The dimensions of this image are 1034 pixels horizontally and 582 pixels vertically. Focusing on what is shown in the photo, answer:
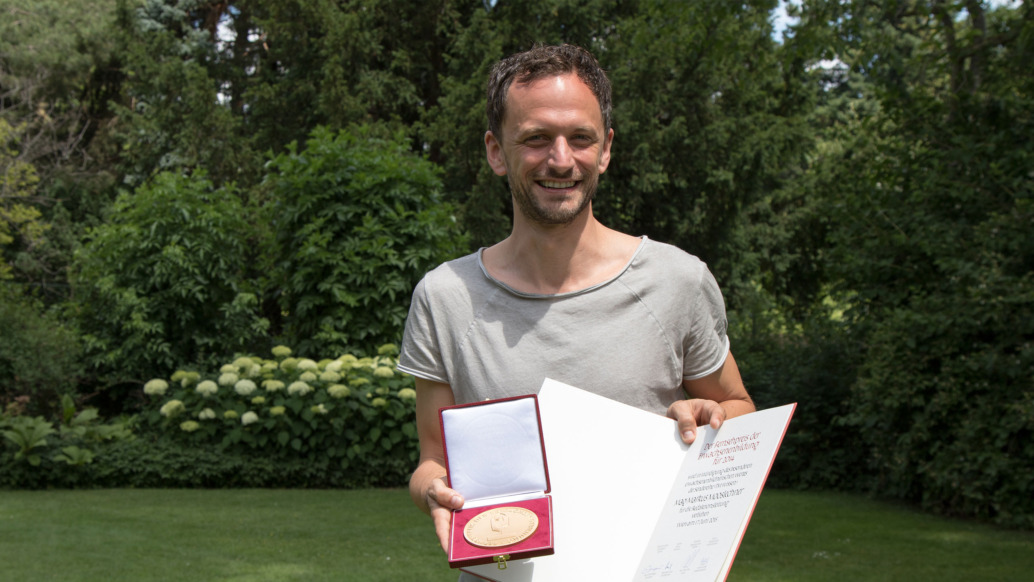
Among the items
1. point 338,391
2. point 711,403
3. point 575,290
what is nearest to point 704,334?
point 711,403

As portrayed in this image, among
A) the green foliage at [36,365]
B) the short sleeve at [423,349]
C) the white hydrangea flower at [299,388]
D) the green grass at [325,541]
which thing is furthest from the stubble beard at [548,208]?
the green foliage at [36,365]

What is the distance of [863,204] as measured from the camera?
10094 mm

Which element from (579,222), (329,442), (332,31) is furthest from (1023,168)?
(332,31)

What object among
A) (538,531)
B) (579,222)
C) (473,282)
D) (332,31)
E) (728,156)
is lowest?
(538,531)

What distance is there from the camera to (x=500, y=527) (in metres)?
1.60

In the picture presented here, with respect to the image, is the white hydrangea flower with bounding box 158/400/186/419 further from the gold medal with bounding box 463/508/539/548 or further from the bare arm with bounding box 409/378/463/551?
the gold medal with bounding box 463/508/539/548

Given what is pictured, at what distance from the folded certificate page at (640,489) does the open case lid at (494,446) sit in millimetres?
70

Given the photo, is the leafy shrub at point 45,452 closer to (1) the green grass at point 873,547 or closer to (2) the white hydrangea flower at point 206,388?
(2) the white hydrangea flower at point 206,388

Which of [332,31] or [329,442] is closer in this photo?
[329,442]

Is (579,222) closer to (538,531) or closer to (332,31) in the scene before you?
(538,531)

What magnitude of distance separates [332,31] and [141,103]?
6418 millimetres

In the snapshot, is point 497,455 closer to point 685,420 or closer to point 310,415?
point 685,420

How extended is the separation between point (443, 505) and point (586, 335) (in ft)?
1.40

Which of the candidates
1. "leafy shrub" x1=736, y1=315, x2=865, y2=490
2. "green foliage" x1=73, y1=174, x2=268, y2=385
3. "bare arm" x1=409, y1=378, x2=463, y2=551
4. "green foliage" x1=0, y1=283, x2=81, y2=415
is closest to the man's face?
"bare arm" x1=409, y1=378, x2=463, y2=551
